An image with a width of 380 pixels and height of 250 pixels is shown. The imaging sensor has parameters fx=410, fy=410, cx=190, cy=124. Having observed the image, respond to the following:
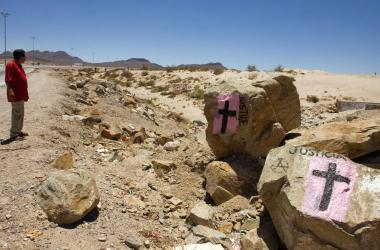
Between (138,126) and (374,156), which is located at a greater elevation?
(374,156)

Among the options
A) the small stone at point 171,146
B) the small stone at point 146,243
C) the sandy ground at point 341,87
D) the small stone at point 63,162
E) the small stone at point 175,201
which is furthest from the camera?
the sandy ground at point 341,87

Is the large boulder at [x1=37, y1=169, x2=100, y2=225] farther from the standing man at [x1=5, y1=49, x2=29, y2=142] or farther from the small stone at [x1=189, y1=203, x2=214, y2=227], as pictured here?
the standing man at [x1=5, y1=49, x2=29, y2=142]

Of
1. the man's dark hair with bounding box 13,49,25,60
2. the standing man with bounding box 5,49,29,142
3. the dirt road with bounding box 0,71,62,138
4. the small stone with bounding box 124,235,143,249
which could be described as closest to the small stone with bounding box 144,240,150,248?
the small stone with bounding box 124,235,143,249

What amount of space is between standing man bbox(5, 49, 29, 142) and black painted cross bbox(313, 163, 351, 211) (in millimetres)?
5572

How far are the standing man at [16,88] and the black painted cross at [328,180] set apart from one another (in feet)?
18.3

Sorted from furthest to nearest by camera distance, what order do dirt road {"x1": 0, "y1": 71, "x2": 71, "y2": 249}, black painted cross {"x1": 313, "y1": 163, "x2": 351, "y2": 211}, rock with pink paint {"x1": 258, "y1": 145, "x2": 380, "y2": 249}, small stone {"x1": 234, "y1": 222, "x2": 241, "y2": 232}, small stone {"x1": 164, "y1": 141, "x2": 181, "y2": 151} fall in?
small stone {"x1": 164, "y1": 141, "x2": 181, "y2": 151} → small stone {"x1": 234, "y1": 222, "x2": 241, "y2": 232} → dirt road {"x1": 0, "y1": 71, "x2": 71, "y2": 249} → black painted cross {"x1": 313, "y1": 163, "x2": 351, "y2": 211} → rock with pink paint {"x1": 258, "y1": 145, "x2": 380, "y2": 249}

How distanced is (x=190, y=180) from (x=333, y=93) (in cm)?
1856

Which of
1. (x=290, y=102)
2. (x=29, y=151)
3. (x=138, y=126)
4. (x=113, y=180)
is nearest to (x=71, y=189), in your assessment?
(x=113, y=180)

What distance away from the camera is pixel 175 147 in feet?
32.4

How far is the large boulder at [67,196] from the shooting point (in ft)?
17.8

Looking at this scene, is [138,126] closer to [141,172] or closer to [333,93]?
[141,172]

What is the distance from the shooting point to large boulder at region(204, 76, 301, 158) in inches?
302

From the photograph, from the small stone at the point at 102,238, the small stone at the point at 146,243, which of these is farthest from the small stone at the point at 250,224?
the small stone at the point at 102,238

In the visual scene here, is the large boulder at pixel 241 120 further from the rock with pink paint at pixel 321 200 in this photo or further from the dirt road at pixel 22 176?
the dirt road at pixel 22 176
